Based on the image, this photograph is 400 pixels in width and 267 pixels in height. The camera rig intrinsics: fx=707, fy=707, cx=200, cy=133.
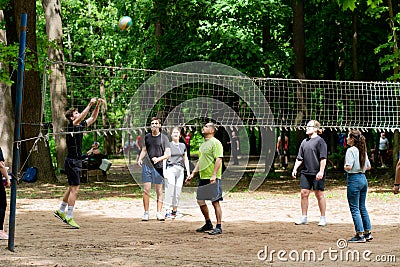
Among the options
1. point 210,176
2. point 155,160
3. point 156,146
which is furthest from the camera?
point 156,146

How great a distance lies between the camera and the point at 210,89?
19.4 m

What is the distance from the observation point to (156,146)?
1249 centimetres

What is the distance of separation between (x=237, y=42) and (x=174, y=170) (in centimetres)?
943

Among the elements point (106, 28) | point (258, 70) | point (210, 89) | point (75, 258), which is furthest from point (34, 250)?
point (106, 28)

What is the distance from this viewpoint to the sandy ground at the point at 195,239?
8398mm

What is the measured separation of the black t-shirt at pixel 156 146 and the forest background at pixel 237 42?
5971 mm

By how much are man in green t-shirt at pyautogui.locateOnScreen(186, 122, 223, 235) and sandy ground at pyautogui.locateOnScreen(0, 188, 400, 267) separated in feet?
1.07

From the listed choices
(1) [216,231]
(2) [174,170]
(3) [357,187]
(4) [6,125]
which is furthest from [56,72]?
(3) [357,187]

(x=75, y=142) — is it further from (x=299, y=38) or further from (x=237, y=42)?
(x=299, y=38)

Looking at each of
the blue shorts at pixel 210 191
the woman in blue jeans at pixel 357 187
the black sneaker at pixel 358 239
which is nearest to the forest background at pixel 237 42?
the blue shorts at pixel 210 191

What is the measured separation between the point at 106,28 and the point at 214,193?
28.0 metres

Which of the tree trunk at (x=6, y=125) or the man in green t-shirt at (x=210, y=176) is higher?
the tree trunk at (x=6, y=125)

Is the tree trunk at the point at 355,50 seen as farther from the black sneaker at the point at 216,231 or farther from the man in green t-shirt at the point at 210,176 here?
the black sneaker at the point at 216,231

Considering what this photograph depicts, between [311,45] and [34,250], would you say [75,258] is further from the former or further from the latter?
[311,45]
